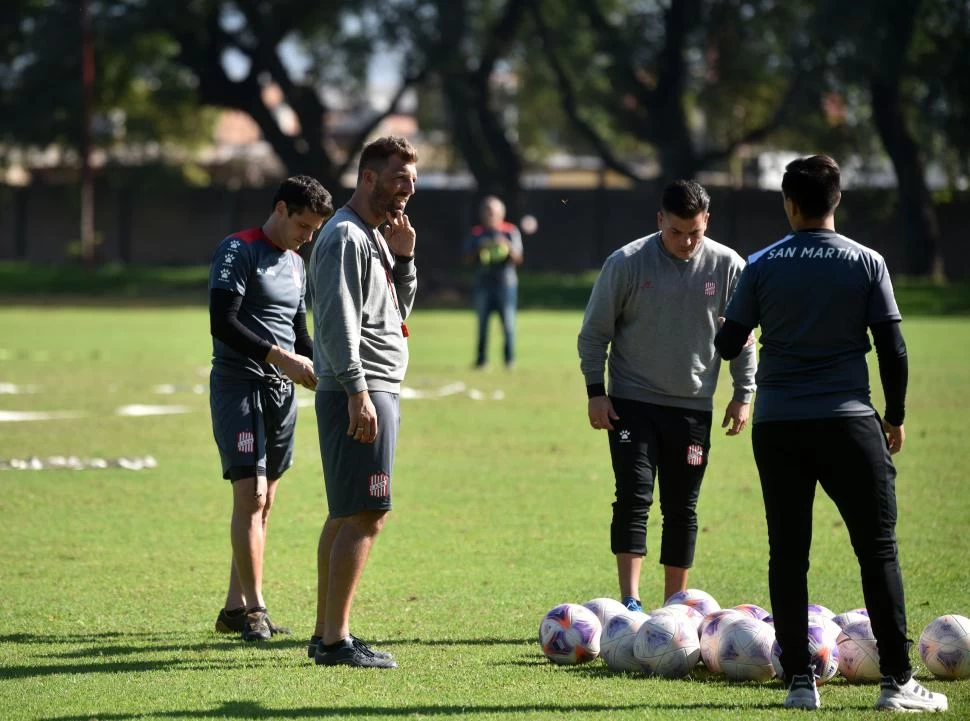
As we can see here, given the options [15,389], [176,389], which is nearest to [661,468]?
[176,389]

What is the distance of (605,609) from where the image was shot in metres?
6.89

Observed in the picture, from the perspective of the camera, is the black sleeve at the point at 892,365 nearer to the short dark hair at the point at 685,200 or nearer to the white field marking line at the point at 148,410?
the short dark hair at the point at 685,200

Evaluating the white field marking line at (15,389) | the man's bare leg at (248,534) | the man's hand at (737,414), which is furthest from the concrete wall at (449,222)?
the man's bare leg at (248,534)

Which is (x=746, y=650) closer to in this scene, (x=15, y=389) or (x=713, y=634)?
(x=713, y=634)

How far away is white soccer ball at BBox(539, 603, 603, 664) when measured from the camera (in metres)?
6.68

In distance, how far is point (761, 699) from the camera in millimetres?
6102

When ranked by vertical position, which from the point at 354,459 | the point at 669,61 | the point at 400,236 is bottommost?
the point at 354,459

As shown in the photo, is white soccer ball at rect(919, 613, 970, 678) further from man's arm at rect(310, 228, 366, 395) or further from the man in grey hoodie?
man's arm at rect(310, 228, 366, 395)

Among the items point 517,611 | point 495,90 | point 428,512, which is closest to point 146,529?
point 428,512

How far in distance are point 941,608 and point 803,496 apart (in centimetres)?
226

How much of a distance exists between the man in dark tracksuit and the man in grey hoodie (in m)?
1.55

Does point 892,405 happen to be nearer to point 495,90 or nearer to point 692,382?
point 692,382

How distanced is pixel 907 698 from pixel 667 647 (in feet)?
3.42

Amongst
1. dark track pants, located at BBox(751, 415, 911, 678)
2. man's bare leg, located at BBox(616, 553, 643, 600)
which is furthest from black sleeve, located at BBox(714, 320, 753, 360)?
man's bare leg, located at BBox(616, 553, 643, 600)
